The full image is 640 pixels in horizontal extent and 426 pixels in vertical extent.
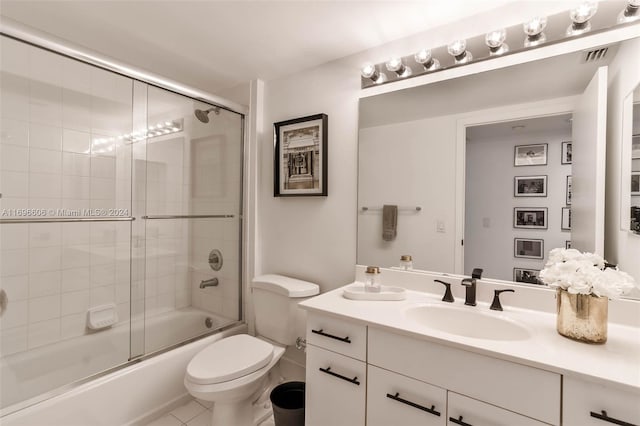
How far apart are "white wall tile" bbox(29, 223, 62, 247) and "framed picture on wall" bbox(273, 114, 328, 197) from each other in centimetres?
134

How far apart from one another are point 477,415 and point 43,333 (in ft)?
7.74

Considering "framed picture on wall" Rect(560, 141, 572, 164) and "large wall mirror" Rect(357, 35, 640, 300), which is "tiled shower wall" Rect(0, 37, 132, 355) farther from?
"framed picture on wall" Rect(560, 141, 572, 164)

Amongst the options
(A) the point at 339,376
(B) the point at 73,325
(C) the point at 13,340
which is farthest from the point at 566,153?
(C) the point at 13,340

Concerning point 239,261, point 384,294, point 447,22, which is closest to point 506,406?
point 384,294

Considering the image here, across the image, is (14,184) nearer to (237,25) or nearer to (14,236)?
(14,236)

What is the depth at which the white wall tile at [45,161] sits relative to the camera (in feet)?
5.74

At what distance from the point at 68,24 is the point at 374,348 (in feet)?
7.61

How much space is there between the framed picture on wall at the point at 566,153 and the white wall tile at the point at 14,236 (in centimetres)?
273

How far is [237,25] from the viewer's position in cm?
167

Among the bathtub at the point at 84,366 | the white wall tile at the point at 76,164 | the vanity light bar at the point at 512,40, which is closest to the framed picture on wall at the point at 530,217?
the vanity light bar at the point at 512,40

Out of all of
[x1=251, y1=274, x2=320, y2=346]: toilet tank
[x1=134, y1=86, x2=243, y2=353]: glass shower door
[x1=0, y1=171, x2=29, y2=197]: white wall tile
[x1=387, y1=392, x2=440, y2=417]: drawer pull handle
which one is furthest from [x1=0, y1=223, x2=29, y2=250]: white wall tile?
[x1=387, y1=392, x2=440, y2=417]: drawer pull handle

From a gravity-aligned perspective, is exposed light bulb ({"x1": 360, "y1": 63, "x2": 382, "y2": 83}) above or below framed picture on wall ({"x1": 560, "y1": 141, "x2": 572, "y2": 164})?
above

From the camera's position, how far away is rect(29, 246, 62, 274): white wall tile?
1.80 metres

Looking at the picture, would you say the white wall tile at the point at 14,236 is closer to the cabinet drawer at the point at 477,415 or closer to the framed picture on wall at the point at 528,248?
the cabinet drawer at the point at 477,415
